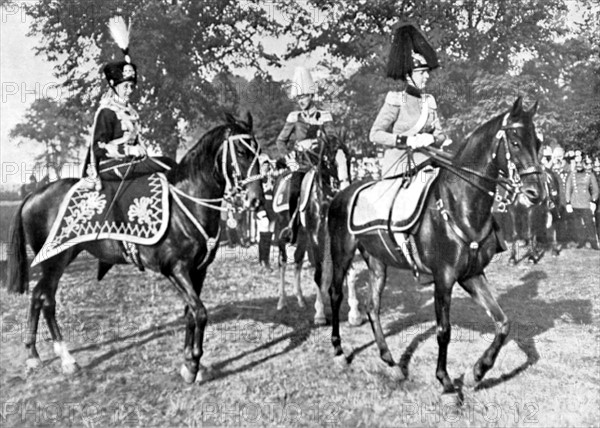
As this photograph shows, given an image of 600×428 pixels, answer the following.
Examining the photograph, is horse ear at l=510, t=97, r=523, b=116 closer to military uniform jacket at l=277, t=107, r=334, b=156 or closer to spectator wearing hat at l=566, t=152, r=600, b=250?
military uniform jacket at l=277, t=107, r=334, b=156

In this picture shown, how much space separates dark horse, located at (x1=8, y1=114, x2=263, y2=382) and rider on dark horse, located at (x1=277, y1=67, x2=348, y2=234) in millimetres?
2393

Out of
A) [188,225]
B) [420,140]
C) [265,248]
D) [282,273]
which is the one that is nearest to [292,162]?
[282,273]

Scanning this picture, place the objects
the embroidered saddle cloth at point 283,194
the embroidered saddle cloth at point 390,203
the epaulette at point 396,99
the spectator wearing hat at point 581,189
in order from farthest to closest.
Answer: the spectator wearing hat at point 581,189, the embroidered saddle cloth at point 283,194, the epaulette at point 396,99, the embroidered saddle cloth at point 390,203

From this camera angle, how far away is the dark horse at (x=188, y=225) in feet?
18.9

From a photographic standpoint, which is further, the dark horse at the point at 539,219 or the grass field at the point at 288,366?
the dark horse at the point at 539,219

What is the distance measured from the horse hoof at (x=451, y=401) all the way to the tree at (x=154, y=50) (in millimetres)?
16154

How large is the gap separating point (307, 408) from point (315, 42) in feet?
69.6

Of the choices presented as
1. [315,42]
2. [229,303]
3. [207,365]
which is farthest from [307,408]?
[315,42]

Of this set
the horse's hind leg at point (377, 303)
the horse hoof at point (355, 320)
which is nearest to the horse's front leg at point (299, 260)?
the horse hoof at point (355, 320)

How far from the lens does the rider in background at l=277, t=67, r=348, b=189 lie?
8.34m

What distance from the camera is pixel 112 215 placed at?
20.5 feet

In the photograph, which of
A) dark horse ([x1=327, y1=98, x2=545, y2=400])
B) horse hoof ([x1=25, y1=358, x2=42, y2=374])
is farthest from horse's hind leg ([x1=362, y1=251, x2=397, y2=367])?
horse hoof ([x1=25, y1=358, x2=42, y2=374])

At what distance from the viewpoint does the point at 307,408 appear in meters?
5.05

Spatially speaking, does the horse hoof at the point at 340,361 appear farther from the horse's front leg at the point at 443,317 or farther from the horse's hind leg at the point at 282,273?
the horse's hind leg at the point at 282,273
